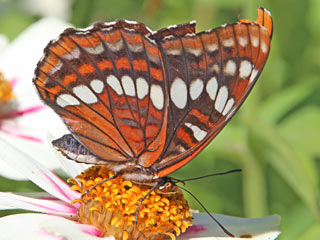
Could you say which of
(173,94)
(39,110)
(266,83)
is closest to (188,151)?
(173,94)

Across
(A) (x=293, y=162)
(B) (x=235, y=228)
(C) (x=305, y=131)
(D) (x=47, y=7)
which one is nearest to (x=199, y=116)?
(B) (x=235, y=228)

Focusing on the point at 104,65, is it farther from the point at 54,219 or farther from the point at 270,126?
the point at 270,126

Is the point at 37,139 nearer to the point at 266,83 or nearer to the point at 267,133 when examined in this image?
the point at 267,133

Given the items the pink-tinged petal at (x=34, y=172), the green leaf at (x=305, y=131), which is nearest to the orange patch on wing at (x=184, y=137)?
the pink-tinged petal at (x=34, y=172)

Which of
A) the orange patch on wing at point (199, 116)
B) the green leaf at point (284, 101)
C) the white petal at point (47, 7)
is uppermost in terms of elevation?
the white petal at point (47, 7)

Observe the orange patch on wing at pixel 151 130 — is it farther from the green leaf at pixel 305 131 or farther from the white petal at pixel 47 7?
the white petal at pixel 47 7
